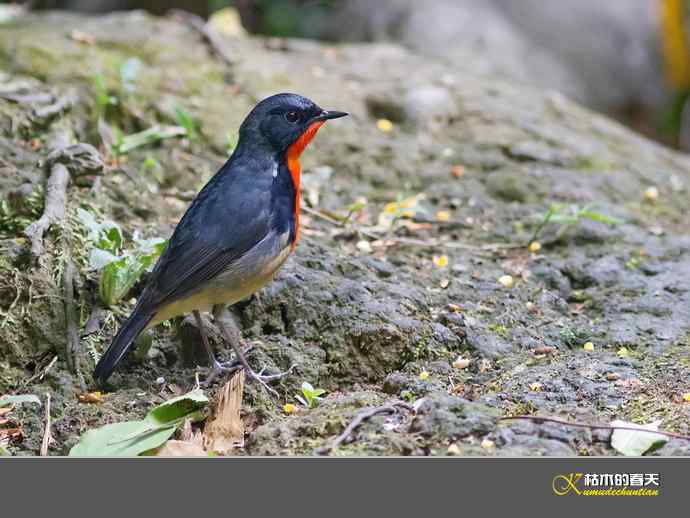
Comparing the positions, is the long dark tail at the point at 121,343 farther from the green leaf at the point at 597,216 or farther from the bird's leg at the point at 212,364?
the green leaf at the point at 597,216

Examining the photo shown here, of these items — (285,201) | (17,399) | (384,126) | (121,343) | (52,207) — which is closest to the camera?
(17,399)

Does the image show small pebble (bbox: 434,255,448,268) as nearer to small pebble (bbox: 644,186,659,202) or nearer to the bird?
the bird

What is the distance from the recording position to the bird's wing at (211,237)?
4723mm

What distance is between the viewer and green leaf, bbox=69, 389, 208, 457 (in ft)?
13.3

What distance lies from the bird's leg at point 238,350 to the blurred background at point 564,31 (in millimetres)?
6349

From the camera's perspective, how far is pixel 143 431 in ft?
13.8

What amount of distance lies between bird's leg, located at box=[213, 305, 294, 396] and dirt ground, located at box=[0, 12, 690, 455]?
7cm

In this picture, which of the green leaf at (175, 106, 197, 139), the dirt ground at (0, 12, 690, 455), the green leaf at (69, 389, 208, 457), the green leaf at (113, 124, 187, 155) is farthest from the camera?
the green leaf at (175, 106, 197, 139)

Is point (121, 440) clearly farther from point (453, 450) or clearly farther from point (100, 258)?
point (453, 450)

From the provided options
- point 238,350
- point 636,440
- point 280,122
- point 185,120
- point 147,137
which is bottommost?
point 238,350

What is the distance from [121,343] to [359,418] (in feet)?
3.96

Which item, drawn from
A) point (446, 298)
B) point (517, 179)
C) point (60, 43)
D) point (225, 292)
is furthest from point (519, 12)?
point (225, 292)

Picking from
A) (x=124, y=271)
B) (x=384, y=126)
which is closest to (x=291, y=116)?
(x=124, y=271)

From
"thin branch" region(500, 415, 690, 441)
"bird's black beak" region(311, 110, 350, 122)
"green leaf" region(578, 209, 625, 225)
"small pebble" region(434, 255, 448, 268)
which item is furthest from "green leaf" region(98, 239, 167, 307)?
"green leaf" region(578, 209, 625, 225)
